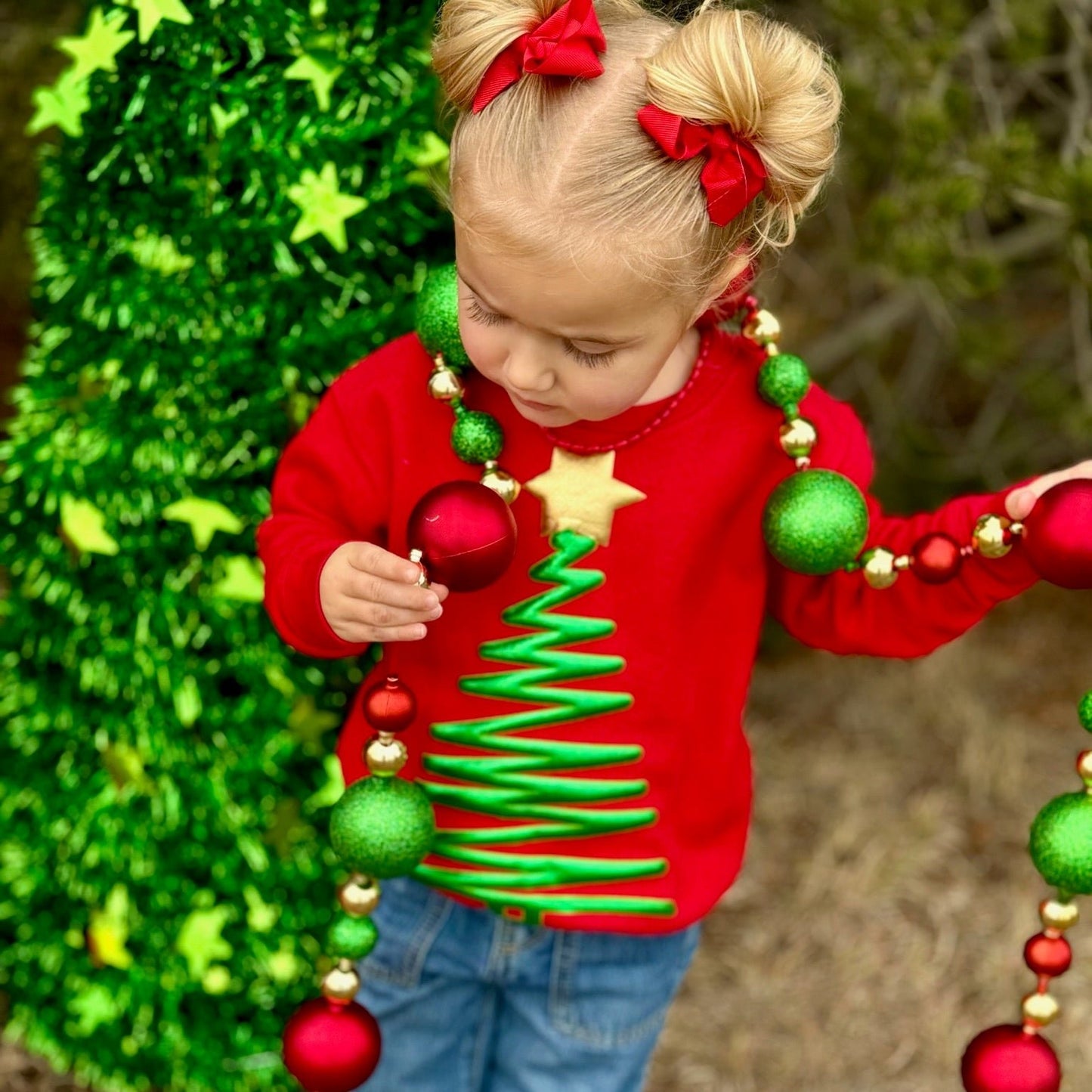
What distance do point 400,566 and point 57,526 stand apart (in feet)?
2.33

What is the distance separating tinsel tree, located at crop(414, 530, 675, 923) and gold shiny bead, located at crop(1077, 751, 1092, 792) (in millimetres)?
458

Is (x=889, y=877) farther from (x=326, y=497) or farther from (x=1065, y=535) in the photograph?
(x=326, y=497)

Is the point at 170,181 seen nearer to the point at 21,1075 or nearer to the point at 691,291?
the point at 691,291

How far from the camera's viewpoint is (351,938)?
148 cm

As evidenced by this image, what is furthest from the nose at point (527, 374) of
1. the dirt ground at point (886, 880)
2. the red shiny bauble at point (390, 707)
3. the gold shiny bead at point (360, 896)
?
the dirt ground at point (886, 880)

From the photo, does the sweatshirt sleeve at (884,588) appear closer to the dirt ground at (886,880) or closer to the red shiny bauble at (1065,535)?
the red shiny bauble at (1065,535)

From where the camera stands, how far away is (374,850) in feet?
4.52

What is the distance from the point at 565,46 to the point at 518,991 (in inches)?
43.2

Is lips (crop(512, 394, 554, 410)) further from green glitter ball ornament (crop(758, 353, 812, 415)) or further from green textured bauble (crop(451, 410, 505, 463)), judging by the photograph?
green glitter ball ornament (crop(758, 353, 812, 415))

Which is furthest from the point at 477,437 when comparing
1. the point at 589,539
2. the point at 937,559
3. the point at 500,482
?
the point at 937,559

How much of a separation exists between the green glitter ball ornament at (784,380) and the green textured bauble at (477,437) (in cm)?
29

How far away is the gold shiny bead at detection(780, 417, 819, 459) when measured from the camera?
4.71ft

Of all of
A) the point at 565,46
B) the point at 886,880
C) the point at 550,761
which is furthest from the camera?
the point at 886,880

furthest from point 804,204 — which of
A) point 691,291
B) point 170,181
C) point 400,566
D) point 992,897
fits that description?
point 992,897
